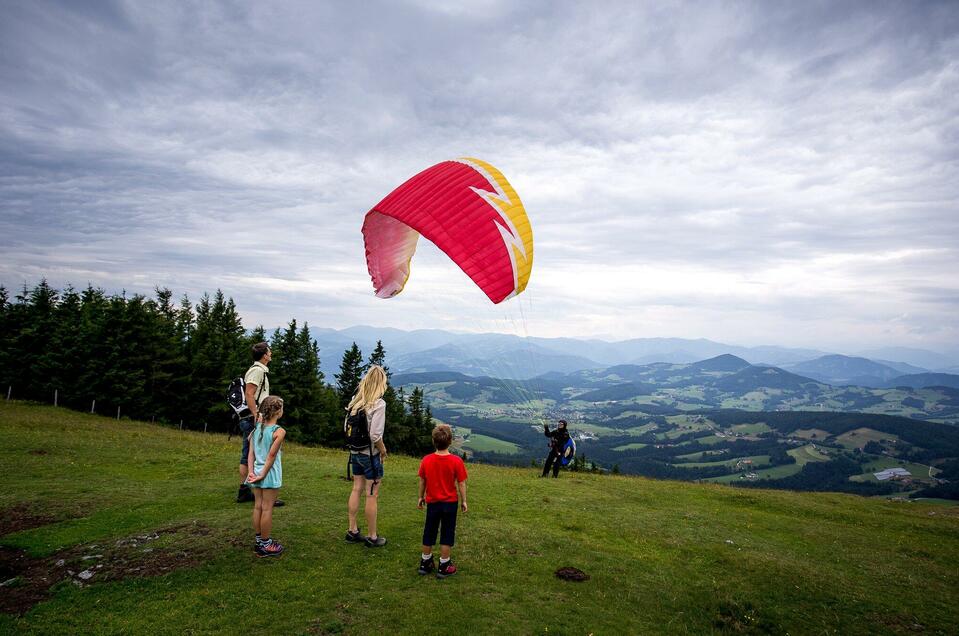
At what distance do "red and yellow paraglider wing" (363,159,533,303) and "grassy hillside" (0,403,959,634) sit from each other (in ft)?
20.0

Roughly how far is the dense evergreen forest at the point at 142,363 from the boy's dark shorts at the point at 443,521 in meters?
30.5

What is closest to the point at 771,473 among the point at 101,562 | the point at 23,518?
the point at 101,562

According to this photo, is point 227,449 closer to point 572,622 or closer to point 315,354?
point 572,622

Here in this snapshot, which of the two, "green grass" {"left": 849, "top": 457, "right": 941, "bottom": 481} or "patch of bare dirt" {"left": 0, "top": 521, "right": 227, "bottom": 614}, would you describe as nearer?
"patch of bare dirt" {"left": 0, "top": 521, "right": 227, "bottom": 614}

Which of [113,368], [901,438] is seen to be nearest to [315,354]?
[113,368]

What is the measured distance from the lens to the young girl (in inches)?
297

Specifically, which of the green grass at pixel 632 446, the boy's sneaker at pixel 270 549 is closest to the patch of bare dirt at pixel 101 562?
the boy's sneaker at pixel 270 549

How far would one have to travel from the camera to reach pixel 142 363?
39531 mm

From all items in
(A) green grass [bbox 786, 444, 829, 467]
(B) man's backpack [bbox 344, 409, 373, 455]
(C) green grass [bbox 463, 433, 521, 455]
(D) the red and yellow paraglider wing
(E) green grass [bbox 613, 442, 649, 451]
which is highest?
(D) the red and yellow paraglider wing

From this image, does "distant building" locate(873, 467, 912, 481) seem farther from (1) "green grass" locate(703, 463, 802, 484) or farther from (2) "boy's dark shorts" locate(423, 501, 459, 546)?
(2) "boy's dark shorts" locate(423, 501, 459, 546)

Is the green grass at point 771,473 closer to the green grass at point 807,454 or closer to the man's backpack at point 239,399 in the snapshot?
the green grass at point 807,454

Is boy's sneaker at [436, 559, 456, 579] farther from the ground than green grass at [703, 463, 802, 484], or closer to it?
farther from the ground

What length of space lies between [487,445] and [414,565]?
14364 cm

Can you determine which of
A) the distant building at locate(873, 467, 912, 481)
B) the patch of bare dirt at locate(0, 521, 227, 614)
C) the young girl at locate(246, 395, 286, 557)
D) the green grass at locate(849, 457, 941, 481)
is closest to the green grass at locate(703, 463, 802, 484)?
the green grass at locate(849, 457, 941, 481)
